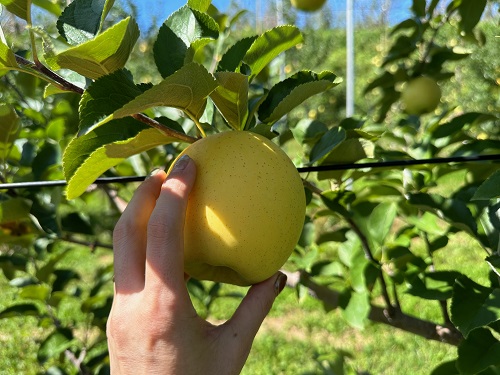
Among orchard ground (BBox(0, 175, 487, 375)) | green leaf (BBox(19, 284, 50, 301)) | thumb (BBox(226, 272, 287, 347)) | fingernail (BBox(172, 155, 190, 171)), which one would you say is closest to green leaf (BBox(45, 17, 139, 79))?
fingernail (BBox(172, 155, 190, 171))

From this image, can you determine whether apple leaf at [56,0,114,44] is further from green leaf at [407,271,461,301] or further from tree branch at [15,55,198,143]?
green leaf at [407,271,461,301]

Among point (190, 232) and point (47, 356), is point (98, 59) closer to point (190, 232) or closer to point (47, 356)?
point (190, 232)

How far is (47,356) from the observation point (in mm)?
1458

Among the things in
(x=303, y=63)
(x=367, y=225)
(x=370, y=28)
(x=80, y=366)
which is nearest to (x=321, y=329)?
(x=80, y=366)

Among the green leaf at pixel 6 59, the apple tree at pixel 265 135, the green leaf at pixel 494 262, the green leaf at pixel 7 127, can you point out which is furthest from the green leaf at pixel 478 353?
the green leaf at pixel 7 127

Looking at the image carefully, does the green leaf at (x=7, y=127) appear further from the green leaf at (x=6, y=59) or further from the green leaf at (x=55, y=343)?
the green leaf at (x=55, y=343)

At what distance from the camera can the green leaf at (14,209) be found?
1.08m

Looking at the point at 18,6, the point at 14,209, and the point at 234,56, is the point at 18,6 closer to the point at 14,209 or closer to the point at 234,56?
the point at 234,56

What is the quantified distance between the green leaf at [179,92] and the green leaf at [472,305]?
1.45ft

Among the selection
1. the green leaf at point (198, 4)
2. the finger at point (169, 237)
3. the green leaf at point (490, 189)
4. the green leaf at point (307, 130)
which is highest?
the green leaf at point (198, 4)

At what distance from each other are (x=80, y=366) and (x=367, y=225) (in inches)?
33.7

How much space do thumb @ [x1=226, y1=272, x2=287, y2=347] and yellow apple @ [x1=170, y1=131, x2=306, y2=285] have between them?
1.5 inches

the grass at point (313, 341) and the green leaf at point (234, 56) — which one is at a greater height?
the green leaf at point (234, 56)

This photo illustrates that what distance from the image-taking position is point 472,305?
2.59 feet
